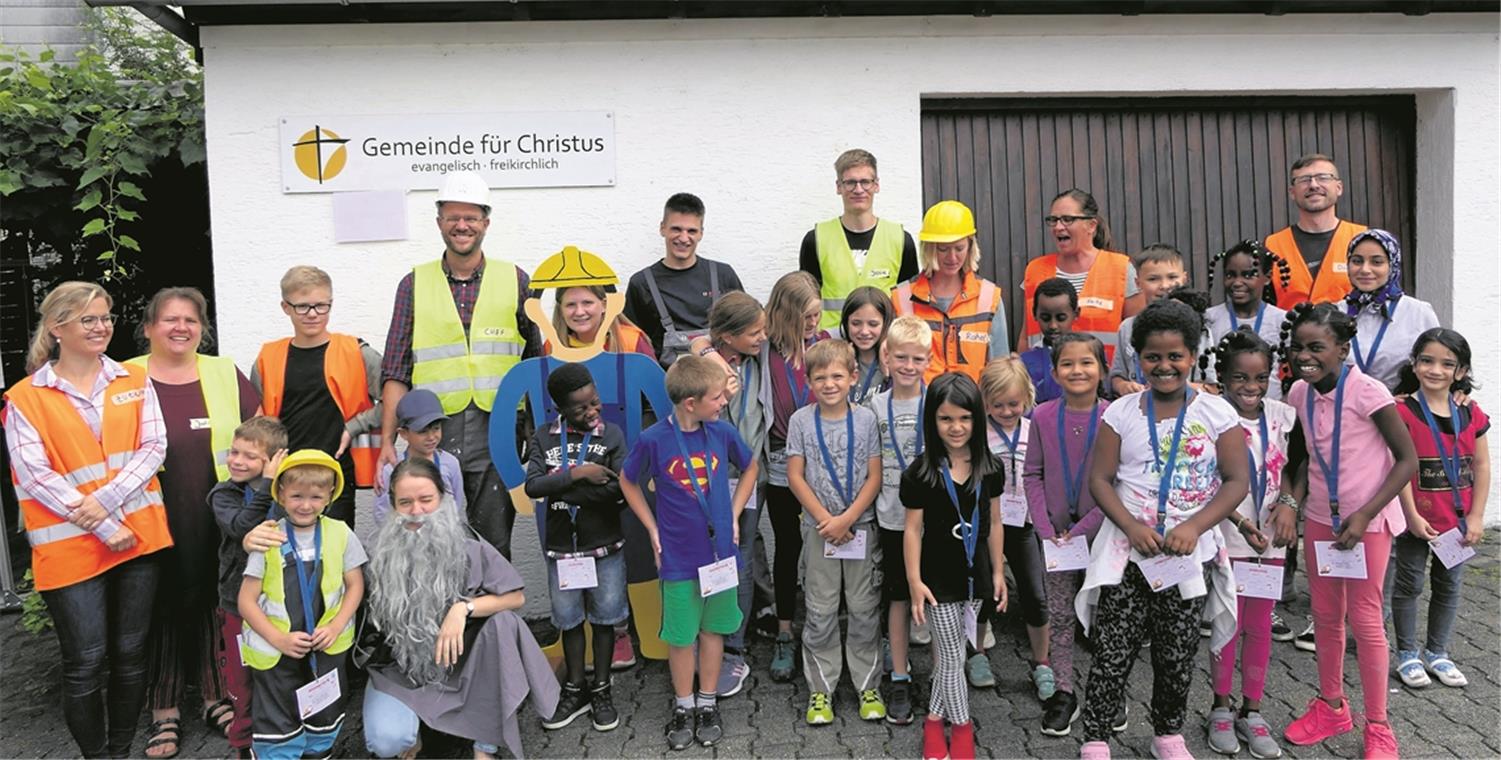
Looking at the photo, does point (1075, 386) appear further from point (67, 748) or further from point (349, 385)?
point (67, 748)

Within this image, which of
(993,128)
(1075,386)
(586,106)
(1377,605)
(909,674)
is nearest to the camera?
(1377,605)

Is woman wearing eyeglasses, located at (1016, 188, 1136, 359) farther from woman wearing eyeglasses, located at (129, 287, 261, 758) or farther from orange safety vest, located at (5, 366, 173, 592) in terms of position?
orange safety vest, located at (5, 366, 173, 592)

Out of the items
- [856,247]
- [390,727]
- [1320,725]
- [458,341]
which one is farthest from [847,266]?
[390,727]

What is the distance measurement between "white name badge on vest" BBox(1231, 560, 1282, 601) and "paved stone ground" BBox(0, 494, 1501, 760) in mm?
583

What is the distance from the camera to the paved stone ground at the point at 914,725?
3.79m

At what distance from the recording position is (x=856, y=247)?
5.12 metres

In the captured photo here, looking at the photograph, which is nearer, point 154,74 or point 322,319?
point 322,319

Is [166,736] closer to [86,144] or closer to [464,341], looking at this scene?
[464,341]

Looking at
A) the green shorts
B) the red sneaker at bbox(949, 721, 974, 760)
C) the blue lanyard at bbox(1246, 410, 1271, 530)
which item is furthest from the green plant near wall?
the blue lanyard at bbox(1246, 410, 1271, 530)

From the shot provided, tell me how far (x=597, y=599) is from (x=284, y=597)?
1.15 metres

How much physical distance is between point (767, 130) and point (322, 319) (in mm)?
2590

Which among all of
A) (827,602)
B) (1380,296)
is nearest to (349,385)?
(827,602)

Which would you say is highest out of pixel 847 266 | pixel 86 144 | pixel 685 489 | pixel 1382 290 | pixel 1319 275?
pixel 86 144

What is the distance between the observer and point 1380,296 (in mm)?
4449
